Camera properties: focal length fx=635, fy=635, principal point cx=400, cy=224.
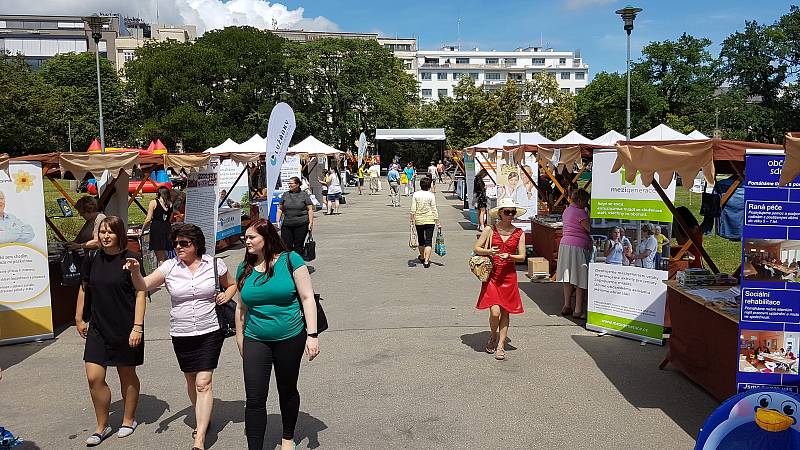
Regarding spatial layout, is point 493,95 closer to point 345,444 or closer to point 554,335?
point 554,335

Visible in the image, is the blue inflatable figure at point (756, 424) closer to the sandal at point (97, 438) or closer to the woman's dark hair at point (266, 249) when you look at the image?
the woman's dark hair at point (266, 249)

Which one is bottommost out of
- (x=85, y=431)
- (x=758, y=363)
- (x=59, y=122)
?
(x=85, y=431)

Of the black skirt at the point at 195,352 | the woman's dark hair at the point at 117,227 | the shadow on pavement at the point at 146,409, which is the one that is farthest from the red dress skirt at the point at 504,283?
the woman's dark hair at the point at 117,227

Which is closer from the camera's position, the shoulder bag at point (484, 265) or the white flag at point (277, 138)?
the shoulder bag at point (484, 265)

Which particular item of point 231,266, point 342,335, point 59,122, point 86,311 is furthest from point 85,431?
point 59,122

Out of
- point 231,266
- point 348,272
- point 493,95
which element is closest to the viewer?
point 348,272

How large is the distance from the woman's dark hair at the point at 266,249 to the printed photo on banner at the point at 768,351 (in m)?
3.19

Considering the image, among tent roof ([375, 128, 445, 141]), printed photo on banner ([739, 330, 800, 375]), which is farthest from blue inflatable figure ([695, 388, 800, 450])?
tent roof ([375, 128, 445, 141])

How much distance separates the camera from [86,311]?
4.82 m

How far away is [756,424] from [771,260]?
4.24 feet

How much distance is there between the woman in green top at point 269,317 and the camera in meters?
4.11

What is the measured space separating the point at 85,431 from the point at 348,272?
709 cm

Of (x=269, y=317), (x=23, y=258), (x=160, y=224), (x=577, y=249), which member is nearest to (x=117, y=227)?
(x=269, y=317)

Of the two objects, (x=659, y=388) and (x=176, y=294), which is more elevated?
(x=176, y=294)
